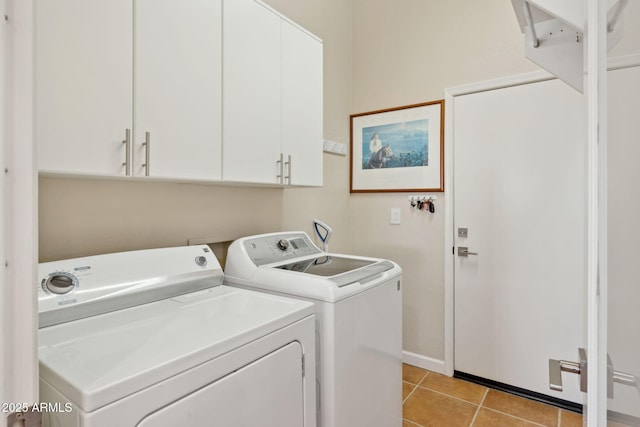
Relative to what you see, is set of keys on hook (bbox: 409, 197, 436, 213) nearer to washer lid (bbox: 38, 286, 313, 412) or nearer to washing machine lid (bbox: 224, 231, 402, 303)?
washing machine lid (bbox: 224, 231, 402, 303)

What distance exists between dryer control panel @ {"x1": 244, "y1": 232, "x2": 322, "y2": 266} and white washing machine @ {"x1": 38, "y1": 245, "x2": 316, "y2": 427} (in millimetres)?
306

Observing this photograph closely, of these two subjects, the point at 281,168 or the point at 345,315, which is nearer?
the point at 345,315

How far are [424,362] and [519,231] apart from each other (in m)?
1.24

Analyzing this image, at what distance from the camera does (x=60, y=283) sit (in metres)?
1.15

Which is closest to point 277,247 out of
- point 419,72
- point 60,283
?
point 60,283

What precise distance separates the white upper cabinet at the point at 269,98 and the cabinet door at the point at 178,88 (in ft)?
0.23

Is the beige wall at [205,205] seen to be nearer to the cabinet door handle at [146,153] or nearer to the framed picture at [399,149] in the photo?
the framed picture at [399,149]

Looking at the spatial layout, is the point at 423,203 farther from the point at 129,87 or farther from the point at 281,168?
the point at 129,87

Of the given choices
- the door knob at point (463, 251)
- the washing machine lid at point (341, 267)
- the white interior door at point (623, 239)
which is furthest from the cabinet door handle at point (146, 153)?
the door knob at point (463, 251)

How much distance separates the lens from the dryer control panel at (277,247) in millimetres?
1784

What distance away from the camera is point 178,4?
51.9 inches

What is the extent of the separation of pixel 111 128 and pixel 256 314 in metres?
0.78

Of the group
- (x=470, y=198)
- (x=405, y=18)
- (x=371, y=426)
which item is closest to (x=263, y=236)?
(x=371, y=426)

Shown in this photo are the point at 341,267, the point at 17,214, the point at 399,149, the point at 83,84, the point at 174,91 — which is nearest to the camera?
the point at 17,214
